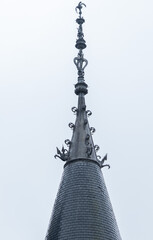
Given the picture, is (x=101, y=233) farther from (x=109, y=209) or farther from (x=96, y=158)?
(x=96, y=158)

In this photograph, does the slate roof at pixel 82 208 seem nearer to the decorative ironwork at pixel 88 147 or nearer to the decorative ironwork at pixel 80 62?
the decorative ironwork at pixel 88 147

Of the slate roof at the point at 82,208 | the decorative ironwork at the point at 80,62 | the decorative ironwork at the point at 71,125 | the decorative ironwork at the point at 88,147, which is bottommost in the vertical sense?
the slate roof at the point at 82,208

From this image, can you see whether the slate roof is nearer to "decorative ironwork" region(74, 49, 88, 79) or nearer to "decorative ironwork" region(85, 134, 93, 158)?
"decorative ironwork" region(85, 134, 93, 158)

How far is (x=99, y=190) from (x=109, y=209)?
0.96 meters

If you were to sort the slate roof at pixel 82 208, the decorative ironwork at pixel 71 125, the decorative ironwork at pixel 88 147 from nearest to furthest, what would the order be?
the slate roof at pixel 82 208 < the decorative ironwork at pixel 88 147 < the decorative ironwork at pixel 71 125

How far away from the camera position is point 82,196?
1286 inches

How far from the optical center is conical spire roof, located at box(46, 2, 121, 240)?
31.4m

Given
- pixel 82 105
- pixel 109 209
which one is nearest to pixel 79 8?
pixel 82 105

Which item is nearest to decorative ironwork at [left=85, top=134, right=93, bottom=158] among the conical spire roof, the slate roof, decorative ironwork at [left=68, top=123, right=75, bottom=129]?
the conical spire roof

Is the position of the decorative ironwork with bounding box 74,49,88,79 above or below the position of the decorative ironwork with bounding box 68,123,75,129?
above

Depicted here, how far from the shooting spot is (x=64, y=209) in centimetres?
3253

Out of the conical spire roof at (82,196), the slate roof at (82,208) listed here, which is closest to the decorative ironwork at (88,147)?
the conical spire roof at (82,196)

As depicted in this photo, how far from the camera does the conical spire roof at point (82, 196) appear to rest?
31.4 metres

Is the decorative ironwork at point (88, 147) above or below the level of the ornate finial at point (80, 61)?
below
